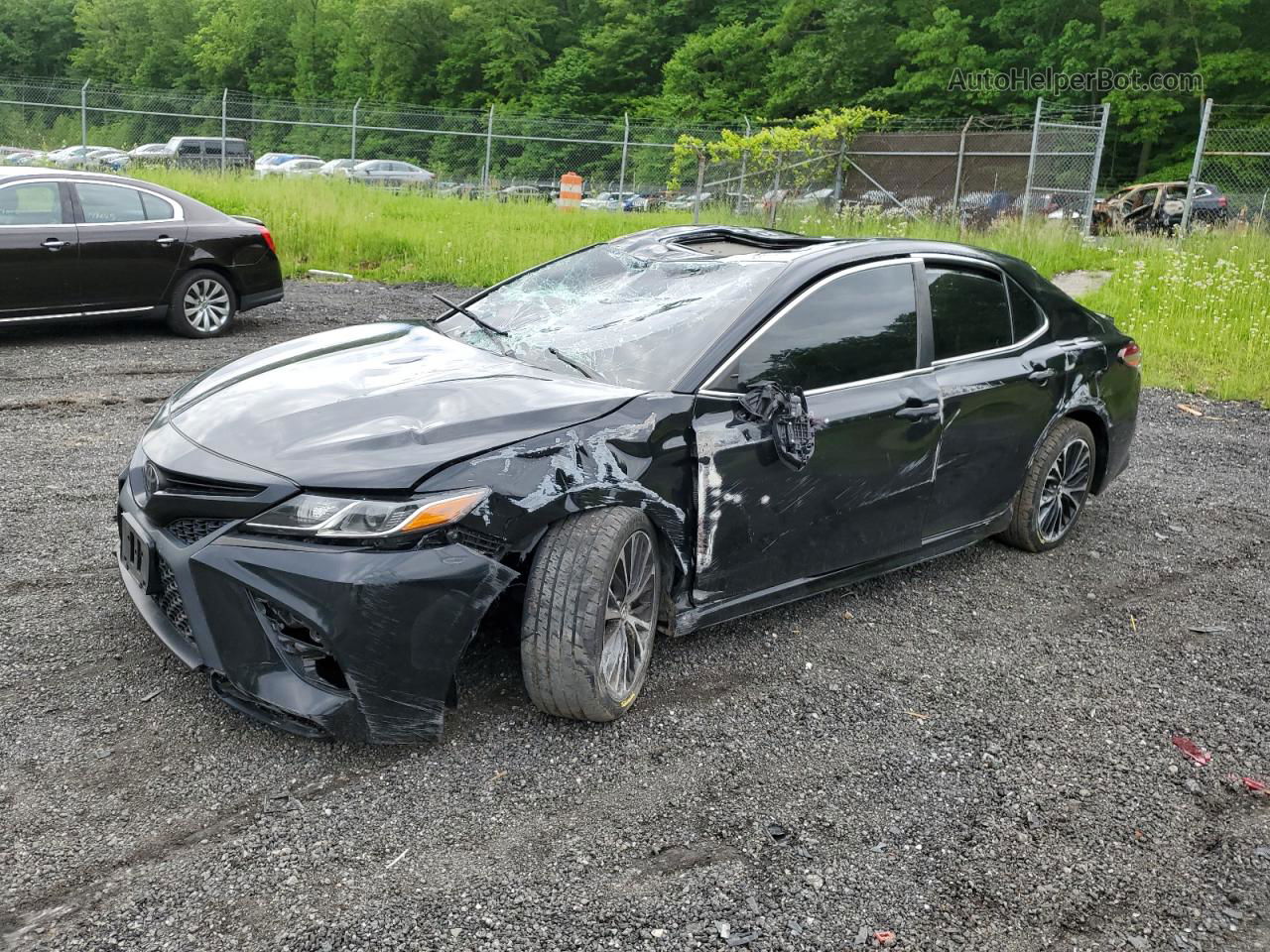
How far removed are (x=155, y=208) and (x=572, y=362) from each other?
7.13 m

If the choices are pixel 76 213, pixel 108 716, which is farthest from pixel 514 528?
pixel 76 213

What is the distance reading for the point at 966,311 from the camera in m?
4.82

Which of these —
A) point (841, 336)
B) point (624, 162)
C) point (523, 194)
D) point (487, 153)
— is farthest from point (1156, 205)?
point (841, 336)

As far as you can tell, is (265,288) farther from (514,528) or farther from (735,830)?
(735,830)

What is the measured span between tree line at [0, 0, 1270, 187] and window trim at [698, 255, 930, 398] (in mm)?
28795

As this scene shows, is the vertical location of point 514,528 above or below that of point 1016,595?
above

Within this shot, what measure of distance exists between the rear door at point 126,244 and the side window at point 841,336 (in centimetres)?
720

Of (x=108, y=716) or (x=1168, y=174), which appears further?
(x=1168, y=174)

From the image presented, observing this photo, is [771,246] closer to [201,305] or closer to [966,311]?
[966,311]

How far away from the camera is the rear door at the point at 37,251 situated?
340 inches

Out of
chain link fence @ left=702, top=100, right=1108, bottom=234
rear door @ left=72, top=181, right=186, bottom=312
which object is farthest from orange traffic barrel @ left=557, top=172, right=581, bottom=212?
rear door @ left=72, top=181, right=186, bottom=312

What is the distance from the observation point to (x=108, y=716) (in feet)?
11.0

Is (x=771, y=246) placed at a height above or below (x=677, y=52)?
below

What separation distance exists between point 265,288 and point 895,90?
35.7 meters
